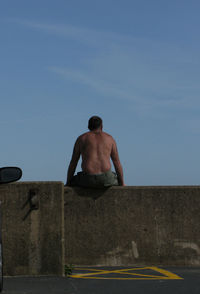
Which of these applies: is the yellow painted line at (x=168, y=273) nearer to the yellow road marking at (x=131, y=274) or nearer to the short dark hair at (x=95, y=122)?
the yellow road marking at (x=131, y=274)

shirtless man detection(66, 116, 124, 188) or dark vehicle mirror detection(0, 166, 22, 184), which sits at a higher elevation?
shirtless man detection(66, 116, 124, 188)

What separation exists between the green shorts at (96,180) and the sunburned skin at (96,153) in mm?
77

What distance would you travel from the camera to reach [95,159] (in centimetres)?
932

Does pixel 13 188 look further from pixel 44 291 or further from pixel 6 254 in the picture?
pixel 44 291

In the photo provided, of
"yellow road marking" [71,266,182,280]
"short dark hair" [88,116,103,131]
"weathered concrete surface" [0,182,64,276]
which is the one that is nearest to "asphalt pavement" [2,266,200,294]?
"yellow road marking" [71,266,182,280]

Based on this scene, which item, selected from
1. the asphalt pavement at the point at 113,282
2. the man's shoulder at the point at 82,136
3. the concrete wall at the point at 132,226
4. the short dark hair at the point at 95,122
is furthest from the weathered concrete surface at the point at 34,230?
the short dark hair at the point at 95,122

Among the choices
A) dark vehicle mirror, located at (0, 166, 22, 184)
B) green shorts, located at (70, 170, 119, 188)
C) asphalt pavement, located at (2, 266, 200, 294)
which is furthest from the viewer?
green shorts, located at (70, 170, 119, 188)

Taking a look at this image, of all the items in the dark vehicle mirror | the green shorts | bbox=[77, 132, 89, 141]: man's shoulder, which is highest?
bbox=[77, 132, 89, 141]: man's shoulder

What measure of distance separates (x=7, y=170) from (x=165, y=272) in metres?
3.60

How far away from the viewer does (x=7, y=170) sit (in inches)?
237

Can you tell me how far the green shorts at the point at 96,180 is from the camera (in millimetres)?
9180

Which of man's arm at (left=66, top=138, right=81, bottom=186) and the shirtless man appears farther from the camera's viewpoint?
man's arm at (left=66, top=138, right=81, bottom=186)

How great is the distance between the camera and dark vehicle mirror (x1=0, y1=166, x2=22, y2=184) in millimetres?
5980

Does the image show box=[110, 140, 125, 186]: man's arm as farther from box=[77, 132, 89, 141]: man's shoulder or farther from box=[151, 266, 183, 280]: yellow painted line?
box=[151, 266, 183, 280]: yellow painted line
